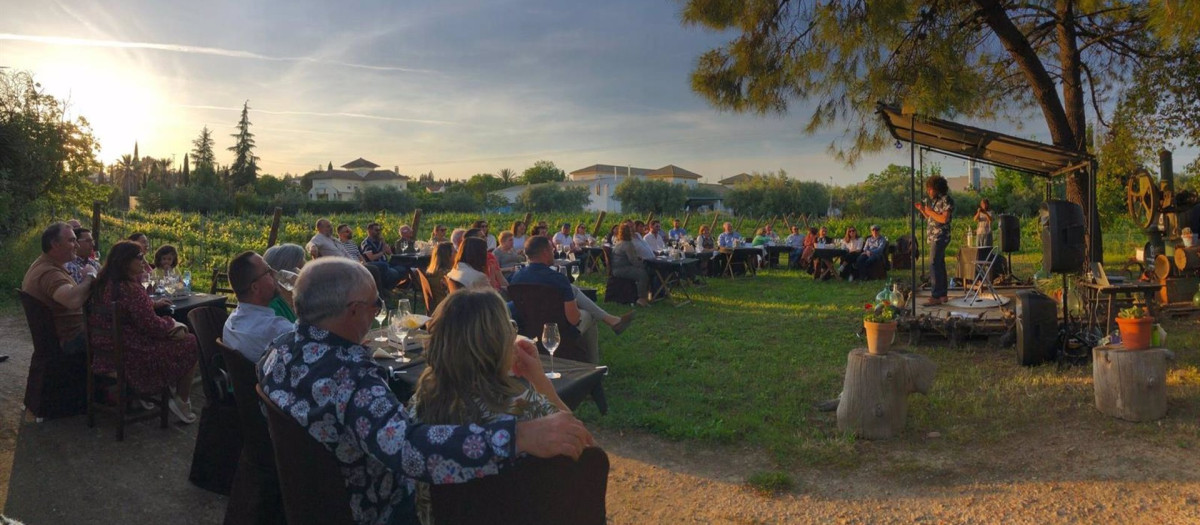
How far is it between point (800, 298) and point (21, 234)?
614 inches

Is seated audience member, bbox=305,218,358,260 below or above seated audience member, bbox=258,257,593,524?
above

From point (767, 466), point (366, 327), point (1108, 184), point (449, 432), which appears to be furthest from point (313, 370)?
point (1108, 184)

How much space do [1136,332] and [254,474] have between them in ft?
17.2

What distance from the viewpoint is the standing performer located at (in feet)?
28.2

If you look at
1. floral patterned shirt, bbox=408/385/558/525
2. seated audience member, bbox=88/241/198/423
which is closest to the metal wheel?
floral patterned shirt, bbox=408/385/558/525

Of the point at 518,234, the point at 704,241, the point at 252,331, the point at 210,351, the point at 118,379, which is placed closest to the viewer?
the point at 252,331

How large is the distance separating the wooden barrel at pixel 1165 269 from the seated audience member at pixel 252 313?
33.8 feet

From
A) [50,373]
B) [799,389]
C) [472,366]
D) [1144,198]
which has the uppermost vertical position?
[1144,198]

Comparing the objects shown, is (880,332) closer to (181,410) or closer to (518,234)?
(181,410)

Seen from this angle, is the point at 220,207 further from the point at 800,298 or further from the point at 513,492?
the point at 513,492

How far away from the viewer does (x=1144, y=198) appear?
32.8 feet

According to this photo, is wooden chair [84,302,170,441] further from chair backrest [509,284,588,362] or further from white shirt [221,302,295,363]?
chair backrest [509,284,588,362]

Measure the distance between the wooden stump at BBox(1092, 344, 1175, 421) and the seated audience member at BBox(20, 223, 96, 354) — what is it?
6484 millimetres

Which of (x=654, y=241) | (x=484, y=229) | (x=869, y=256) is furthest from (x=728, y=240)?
(x=484, y=229)
